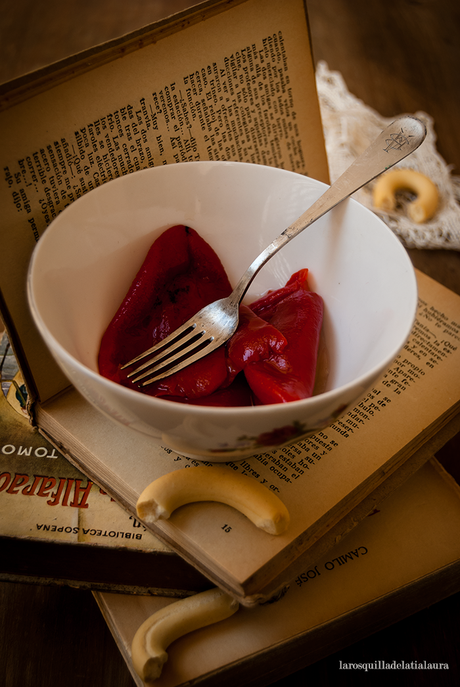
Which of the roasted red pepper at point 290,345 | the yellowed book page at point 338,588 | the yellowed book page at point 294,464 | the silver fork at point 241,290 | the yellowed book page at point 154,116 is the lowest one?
the yellowed book page at point 338,588

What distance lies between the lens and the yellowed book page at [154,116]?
0.50 m

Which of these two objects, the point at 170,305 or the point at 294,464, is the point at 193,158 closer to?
the point at 170,305

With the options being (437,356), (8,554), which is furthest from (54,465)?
(437,356)

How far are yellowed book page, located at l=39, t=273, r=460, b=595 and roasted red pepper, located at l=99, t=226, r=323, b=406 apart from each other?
0.08m

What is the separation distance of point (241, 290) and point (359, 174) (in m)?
0.19

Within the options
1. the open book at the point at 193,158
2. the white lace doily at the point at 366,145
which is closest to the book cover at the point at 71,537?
the open book at the point at 193,158

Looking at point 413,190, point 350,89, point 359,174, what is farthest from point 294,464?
point 350,89

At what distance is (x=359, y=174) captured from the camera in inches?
22.1

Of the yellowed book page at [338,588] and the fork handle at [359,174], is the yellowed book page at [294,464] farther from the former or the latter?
the fork handle at [359,174]

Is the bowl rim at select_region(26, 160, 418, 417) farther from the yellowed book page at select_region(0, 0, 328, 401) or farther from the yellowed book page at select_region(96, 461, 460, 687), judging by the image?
the yellowed book page at select_region(96, 461, 460, 687)

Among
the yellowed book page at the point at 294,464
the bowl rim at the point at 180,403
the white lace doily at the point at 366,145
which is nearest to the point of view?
the bowl rim at the point at 180,403

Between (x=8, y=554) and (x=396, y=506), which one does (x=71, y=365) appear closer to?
(x=8, y=554)

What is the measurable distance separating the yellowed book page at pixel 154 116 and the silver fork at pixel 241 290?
0.14 meters

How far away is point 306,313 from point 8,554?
41cm
